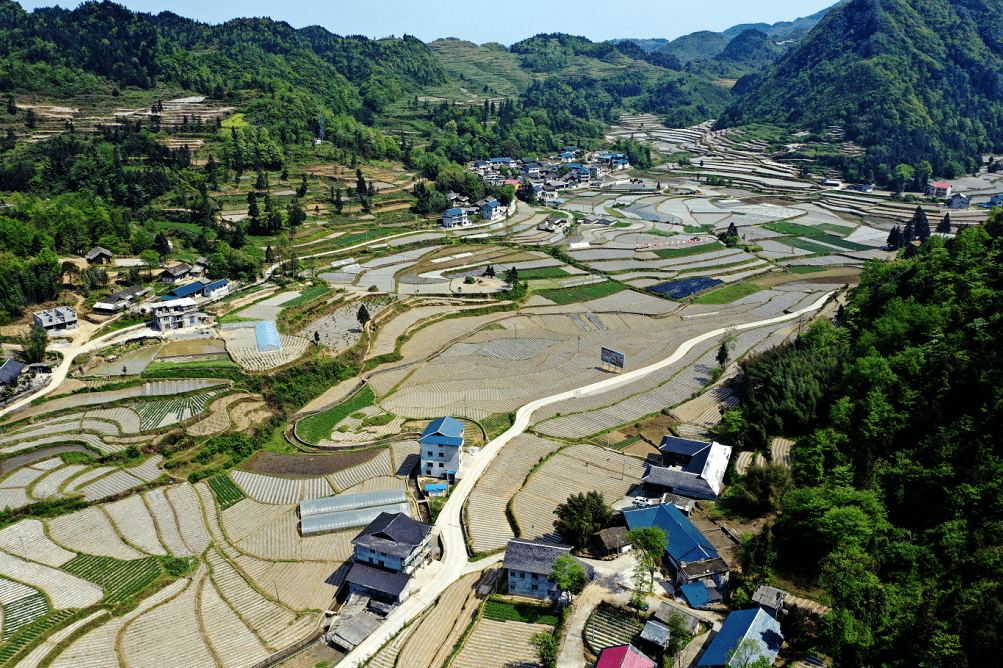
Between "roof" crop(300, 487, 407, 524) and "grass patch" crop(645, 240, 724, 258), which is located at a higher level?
"grass patch" crop(645, 240, 724, 258)

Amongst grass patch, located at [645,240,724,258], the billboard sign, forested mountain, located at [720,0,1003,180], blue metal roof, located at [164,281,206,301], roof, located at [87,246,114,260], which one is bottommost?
the billboard sign

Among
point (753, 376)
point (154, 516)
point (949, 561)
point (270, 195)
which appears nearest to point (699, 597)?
point (949, 561)

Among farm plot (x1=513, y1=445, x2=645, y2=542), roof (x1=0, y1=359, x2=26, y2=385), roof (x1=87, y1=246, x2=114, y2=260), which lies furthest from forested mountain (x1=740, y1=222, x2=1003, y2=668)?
roof (x1=87, y1=246, x2=114, y2=260)

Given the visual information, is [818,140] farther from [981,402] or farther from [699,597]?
[699,597]

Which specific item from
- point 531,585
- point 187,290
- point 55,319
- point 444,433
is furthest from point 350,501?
point 55,319

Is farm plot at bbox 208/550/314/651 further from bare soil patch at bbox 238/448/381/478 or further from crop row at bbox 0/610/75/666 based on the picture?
bare soil patch at bbox 238/448/381/478

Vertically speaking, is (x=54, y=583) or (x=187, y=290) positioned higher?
(x=187, y=290)

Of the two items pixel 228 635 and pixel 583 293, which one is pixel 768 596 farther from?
pixel 583 293
